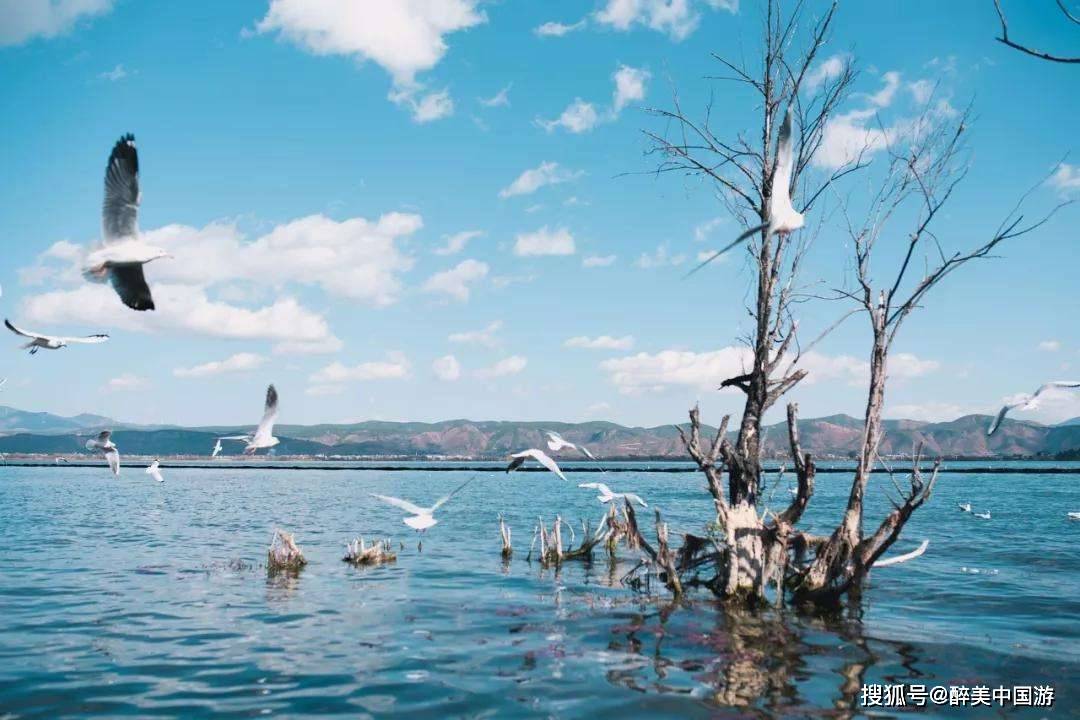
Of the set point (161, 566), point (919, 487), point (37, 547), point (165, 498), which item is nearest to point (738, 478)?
point (919, 487)

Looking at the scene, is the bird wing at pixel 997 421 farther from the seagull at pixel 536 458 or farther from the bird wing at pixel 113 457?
the bird wing at pixel 113 457

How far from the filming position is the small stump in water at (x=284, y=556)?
1858cm

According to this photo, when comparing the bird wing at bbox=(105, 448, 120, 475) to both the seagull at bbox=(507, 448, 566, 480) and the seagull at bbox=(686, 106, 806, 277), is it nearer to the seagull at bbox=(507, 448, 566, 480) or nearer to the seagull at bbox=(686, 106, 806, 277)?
the seagull at bbox=(507, 448, 566, 480)

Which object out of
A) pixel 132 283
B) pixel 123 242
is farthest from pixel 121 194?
pixel 132 283

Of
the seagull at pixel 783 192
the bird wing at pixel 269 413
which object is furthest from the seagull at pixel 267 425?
the seagull at pixel 783 192

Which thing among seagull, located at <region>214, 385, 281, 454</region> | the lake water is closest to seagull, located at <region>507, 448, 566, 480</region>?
the lake water

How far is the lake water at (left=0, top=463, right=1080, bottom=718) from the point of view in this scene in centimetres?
939

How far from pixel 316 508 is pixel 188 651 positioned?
33780 mm

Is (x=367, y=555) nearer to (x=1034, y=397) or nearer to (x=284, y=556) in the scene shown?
(x=284, y=556)

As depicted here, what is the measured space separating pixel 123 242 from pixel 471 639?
7793 millimetres

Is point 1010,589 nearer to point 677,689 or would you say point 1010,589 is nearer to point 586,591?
point 586,591

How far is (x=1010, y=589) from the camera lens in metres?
18.3

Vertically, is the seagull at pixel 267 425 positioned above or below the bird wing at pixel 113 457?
above

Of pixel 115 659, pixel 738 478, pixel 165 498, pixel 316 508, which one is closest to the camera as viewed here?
pixel 115 659
